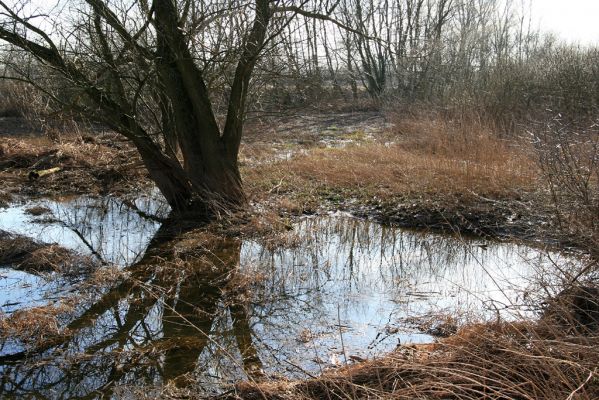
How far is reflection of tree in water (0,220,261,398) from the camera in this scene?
466 centimetres

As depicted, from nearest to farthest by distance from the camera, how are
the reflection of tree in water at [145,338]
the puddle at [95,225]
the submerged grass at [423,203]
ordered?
the submerged grass at [423,203]
the reflection of tree in water at [145,338]
the puddle at [95,225]

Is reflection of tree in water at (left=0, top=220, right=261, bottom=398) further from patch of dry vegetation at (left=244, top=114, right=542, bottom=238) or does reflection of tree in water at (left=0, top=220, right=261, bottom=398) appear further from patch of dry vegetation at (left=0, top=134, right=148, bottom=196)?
patch of dry vegetation at (left=0, top=134, right=148, bottom=196)

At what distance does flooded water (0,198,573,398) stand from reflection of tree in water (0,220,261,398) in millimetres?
15

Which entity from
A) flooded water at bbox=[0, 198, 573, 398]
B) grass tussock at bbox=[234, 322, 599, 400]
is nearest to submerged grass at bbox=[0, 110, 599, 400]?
grass tussock at bbox=[234, 322, 599, 400]

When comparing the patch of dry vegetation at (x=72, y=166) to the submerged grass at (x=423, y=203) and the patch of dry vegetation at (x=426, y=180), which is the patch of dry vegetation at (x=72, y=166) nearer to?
the submerged grass at (x=423, y=203)

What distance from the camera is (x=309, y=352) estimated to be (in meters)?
5.08

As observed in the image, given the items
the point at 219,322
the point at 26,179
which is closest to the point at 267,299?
the point at 219,322

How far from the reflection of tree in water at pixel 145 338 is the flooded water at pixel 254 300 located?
15mm

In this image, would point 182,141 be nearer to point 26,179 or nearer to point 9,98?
point 26,179

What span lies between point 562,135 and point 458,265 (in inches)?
89.7

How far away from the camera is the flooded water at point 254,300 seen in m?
4.80

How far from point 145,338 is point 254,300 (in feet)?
4.25

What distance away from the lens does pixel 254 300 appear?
6.32 meters

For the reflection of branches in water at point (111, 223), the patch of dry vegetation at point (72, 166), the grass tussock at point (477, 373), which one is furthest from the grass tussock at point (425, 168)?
the grass tussock at point (477, 373)
